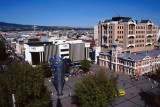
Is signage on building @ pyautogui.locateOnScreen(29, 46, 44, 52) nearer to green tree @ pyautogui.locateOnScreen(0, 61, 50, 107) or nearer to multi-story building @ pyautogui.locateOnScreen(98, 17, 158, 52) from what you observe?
green tree @ pyautogui.locateOnScreen(0, 61, 50, 107)

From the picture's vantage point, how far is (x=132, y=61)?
54.9 meters

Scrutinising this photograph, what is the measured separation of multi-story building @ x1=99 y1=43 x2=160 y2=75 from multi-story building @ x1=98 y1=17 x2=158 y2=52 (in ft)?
31.3

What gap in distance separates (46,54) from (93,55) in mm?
28480

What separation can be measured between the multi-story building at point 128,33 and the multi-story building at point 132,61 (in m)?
9.53

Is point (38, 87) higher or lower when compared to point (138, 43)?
lower

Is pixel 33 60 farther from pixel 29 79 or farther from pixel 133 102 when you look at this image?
pixel 133 102

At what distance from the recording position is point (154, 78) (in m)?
52.5

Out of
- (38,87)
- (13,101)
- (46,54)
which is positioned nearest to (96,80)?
(38,87)

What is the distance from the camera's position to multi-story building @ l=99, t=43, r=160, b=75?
5506cm

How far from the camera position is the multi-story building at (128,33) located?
7369 centimetres

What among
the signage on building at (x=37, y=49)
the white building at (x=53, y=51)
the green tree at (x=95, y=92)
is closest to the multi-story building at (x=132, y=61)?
the white building at (x=53, y=51)

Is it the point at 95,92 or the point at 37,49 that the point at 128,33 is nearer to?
the point at 37,49

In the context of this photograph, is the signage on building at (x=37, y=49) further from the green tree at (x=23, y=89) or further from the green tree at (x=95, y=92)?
the green tree at (x=95, y=92)

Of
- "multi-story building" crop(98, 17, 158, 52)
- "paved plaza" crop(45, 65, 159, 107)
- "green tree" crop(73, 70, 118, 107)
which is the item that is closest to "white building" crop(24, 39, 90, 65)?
"multi-story building" crop(98, 17, 158, 52)
